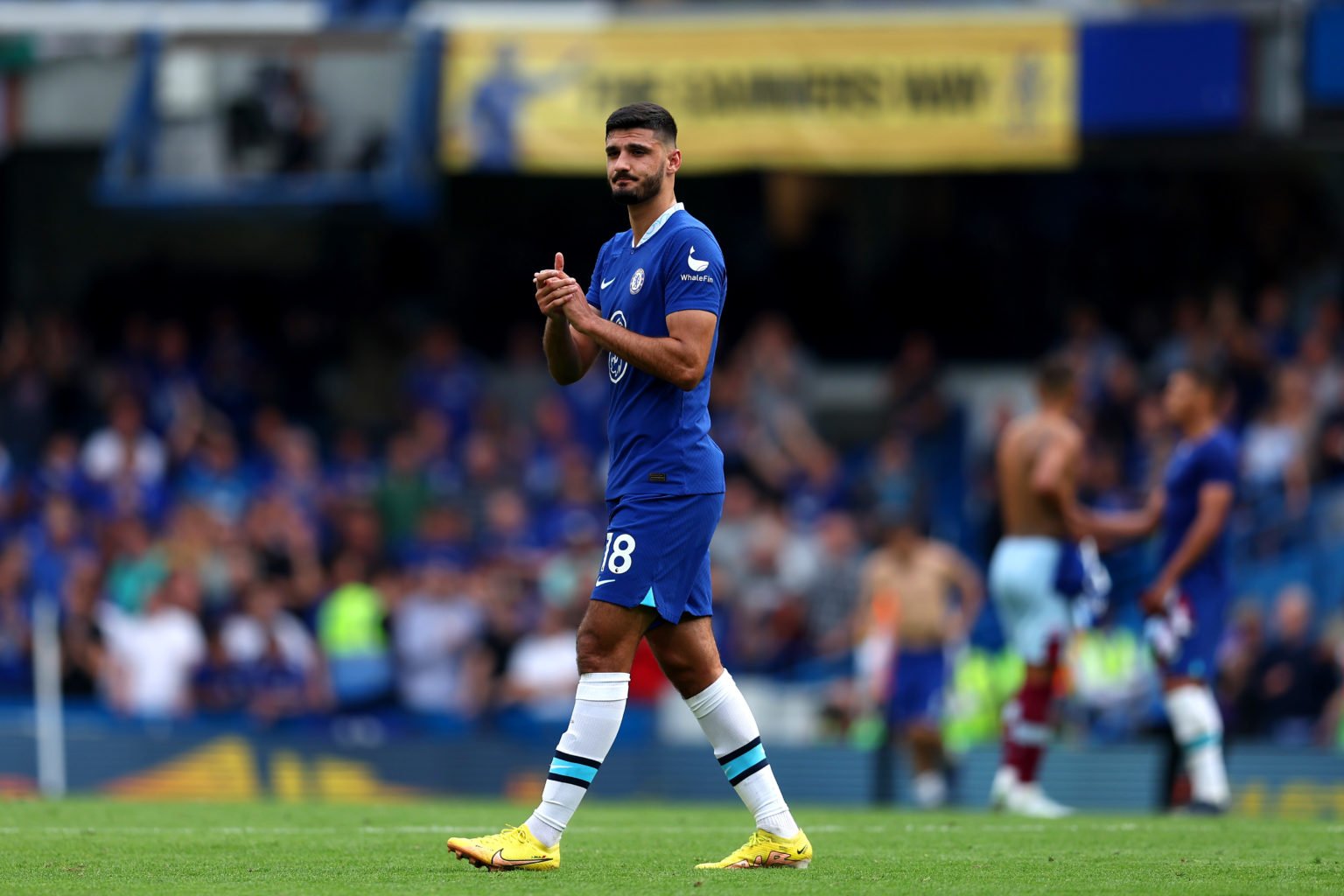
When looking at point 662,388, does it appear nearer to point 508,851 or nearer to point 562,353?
point 562,353

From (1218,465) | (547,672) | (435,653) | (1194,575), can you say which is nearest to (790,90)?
(547,672)

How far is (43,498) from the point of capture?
20719 millimetres

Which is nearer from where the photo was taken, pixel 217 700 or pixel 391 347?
pixel 217 700

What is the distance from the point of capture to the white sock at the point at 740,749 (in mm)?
7477

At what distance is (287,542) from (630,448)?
12.4 metres

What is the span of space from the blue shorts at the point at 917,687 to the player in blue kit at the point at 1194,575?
407 centimetres

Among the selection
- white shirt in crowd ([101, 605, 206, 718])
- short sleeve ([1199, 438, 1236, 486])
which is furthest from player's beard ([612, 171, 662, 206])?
white shirt in crowd ([101, 605, 206, 718])

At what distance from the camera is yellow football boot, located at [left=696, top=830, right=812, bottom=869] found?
751 centimetres

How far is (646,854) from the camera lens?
826 cm

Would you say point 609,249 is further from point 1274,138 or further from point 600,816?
point 1274,138

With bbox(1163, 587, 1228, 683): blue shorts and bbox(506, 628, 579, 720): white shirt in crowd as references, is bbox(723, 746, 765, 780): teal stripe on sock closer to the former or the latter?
bbox(1163, 587, 1228, 683): blue shorts

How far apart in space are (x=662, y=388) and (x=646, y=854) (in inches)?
75.6

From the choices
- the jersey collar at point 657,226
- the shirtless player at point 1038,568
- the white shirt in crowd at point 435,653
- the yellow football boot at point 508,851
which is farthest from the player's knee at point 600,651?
the white shirt in crowd at point 435,653

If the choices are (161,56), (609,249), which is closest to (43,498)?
(161,56)
